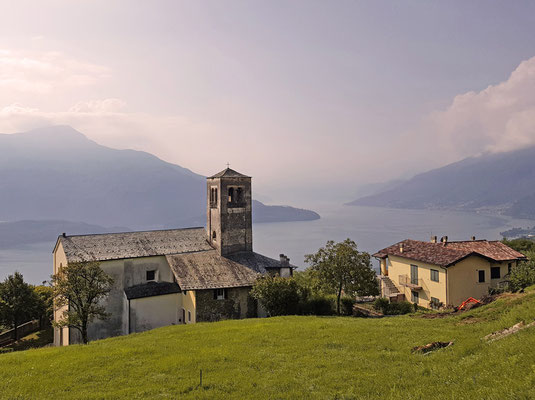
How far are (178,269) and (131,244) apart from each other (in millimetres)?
6214

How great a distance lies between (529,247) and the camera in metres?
55.4

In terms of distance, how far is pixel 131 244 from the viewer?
3869 cm

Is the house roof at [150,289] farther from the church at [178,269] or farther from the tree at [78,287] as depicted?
the tree at [78,287]

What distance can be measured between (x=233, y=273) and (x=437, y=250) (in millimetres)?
23409

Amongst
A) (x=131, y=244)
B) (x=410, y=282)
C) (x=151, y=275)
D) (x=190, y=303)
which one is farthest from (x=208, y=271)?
(x=410, y=282)

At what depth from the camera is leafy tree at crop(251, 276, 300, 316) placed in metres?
32.5

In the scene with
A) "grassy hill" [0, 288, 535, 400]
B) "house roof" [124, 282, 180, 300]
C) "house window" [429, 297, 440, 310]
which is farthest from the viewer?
"house window" [429, 297, 440, 310]

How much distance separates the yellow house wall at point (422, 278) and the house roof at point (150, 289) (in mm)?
26294

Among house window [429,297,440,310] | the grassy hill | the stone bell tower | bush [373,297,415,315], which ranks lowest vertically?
house window [429,297,440,310]

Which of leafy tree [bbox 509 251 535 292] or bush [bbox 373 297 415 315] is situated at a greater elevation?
leafy tree [bbox 509 251 535 292]

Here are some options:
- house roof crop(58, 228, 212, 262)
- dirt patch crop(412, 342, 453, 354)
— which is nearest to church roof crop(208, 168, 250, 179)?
house roof crop(58, 228, 212, 262)

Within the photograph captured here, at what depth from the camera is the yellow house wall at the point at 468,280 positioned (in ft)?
123

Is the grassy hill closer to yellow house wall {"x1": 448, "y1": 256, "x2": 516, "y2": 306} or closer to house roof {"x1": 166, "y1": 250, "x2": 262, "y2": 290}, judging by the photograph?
house roof {"x1": 166, "y1": 250, "x2": 262, "y2": 290}

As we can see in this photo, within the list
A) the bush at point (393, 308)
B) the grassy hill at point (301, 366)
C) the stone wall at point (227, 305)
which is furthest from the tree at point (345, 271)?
the grassy hill at point (301, 366)
